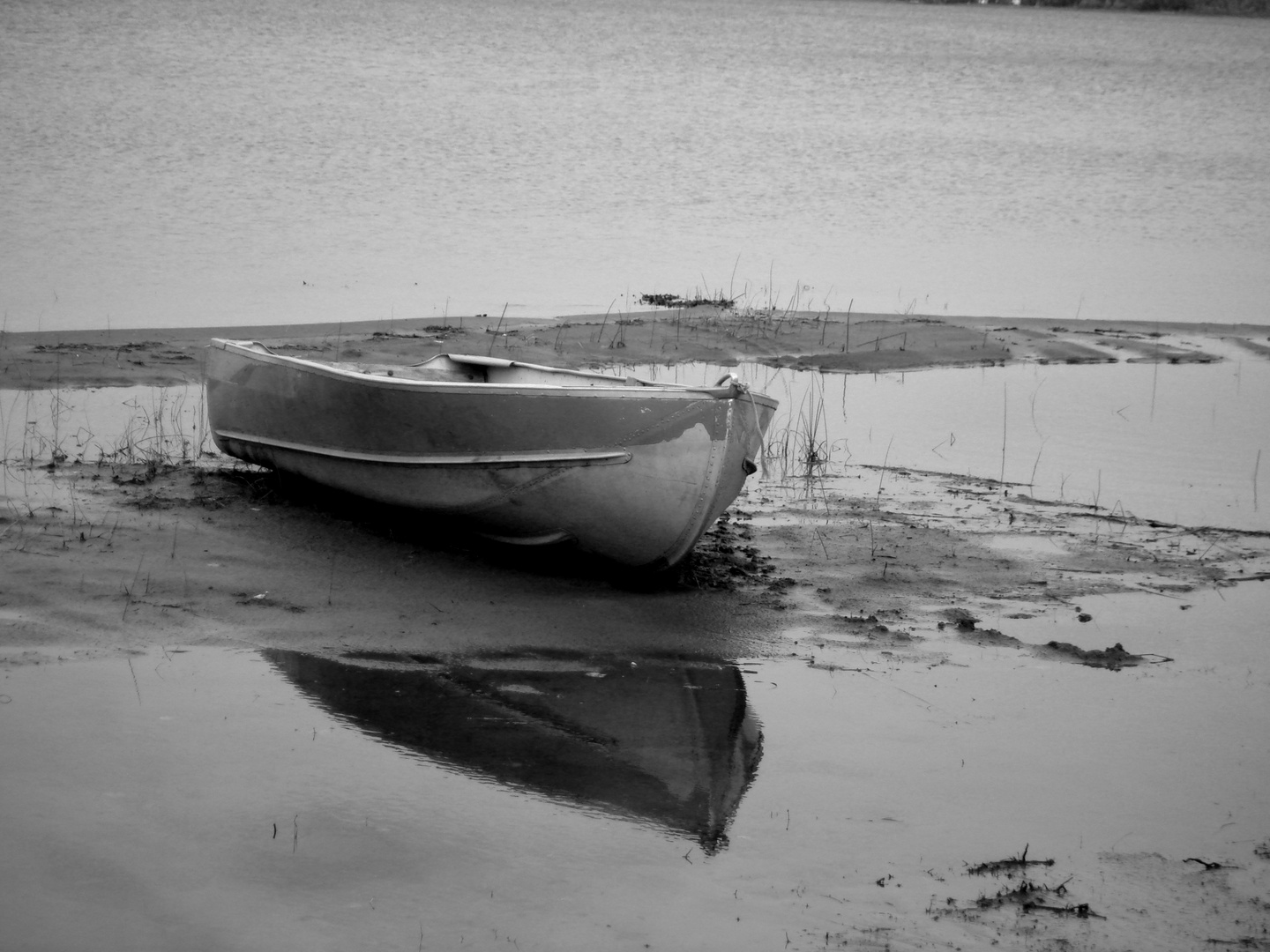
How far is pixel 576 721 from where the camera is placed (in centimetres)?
525

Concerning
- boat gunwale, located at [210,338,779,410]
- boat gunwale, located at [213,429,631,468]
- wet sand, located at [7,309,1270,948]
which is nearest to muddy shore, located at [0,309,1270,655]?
wet sand, located at [7,309,1270,948]

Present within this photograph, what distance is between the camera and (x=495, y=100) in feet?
119

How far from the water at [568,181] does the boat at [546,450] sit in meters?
6.71

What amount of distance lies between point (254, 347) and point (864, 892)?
5.37 meters

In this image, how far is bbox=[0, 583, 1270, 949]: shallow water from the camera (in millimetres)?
3938

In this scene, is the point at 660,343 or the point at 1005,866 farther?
Result: the point at 660,343

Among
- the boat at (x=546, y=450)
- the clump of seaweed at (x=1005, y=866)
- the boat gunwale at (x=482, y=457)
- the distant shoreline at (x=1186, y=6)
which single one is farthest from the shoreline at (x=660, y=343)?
the distant shoreline at (x=1186, y=6)

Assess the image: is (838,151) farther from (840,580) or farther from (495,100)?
(840,580)

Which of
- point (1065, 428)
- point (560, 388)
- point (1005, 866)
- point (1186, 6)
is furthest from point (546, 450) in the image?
point (1186, 6)

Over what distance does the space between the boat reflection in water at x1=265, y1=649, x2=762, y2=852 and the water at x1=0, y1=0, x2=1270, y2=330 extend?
8659 millimetres

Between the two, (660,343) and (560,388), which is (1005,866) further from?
(660,343)

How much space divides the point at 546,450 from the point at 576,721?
170cm

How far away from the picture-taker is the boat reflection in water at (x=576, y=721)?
15.7 feet

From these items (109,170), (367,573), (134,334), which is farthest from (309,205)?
(367,573)
